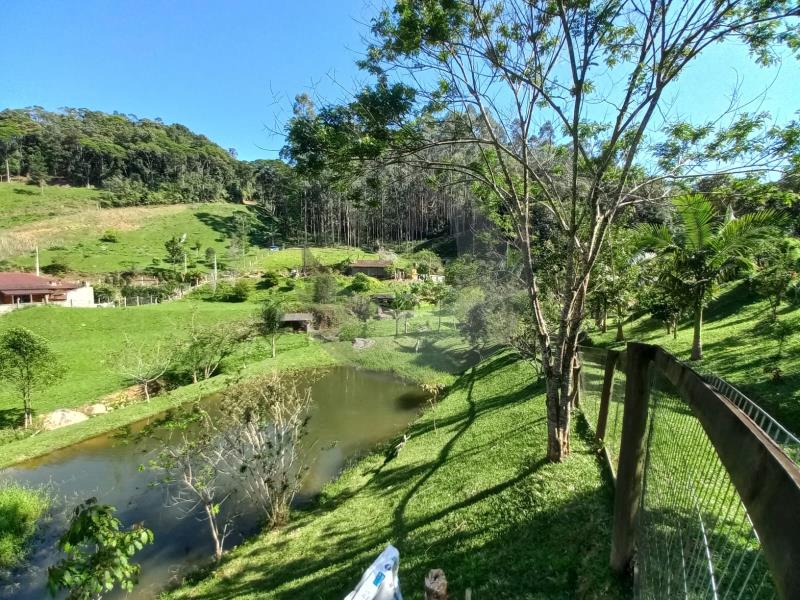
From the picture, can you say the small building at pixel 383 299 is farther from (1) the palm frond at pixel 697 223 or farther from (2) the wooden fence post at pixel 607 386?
(2) the wooden fence post at pixel 607 386

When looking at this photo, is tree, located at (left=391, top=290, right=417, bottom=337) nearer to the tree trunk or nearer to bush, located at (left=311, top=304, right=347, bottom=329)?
bush, located at (left=311, top=304, right=347, bottom=329)

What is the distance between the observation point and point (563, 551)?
171 inches

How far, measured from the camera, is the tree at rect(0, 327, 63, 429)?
53.9 ft

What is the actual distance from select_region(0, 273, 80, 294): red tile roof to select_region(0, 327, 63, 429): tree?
83.7 feet

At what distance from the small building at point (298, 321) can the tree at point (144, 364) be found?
10806mm

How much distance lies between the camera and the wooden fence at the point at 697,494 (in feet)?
2.97

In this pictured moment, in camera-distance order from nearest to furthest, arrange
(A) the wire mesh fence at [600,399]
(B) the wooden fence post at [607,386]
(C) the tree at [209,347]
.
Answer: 1. (B) the wooden fence post at [607,386]
2. (A) the wire mesh fence at [600,399]
3. (C) the tree at [209,347]

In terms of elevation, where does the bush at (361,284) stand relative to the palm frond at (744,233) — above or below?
below

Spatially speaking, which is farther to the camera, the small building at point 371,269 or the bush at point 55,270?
the small building at point 371,269

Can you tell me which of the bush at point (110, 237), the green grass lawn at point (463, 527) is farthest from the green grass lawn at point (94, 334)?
the bush at point (110, 237)

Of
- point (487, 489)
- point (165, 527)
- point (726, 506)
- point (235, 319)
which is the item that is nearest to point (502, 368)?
point (487, 489)

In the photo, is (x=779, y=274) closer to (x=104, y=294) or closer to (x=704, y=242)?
(x=704, y=242)

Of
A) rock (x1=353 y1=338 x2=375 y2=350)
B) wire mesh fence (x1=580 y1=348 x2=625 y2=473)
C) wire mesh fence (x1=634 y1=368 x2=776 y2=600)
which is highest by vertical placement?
wire mesh fence (x1=634 y1=368 x2=776 y2=600)

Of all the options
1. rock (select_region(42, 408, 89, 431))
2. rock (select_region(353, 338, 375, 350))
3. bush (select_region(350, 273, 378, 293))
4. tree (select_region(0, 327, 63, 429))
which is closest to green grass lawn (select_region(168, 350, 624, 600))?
rock (select_region(42, 408, 89, 431))
